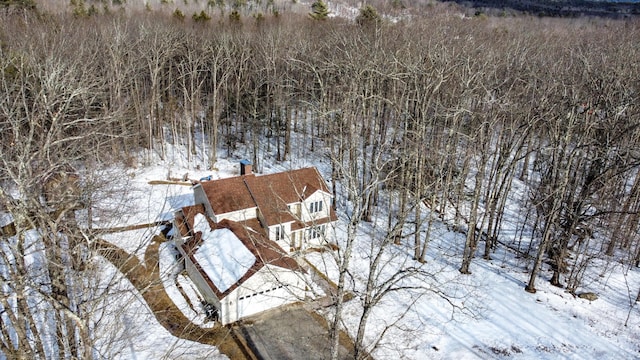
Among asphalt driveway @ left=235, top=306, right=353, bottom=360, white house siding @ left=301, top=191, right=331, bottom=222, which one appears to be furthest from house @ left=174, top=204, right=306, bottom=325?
white house siding @ left=301, top=191, right=331, bottom=222

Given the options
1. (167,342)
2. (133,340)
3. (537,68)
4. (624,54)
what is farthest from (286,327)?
(624,54)

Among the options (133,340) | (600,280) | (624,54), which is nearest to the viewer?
(133,340)

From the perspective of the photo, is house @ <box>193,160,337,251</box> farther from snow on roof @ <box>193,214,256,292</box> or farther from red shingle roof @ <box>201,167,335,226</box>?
snow on roof @ <box>193,214,256,292</box>

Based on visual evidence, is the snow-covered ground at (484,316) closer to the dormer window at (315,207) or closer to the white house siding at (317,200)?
the white house siding at (317,200)

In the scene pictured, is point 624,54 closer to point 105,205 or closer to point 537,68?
point 537,68

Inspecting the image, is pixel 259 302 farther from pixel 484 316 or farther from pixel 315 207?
pixel 484 316
